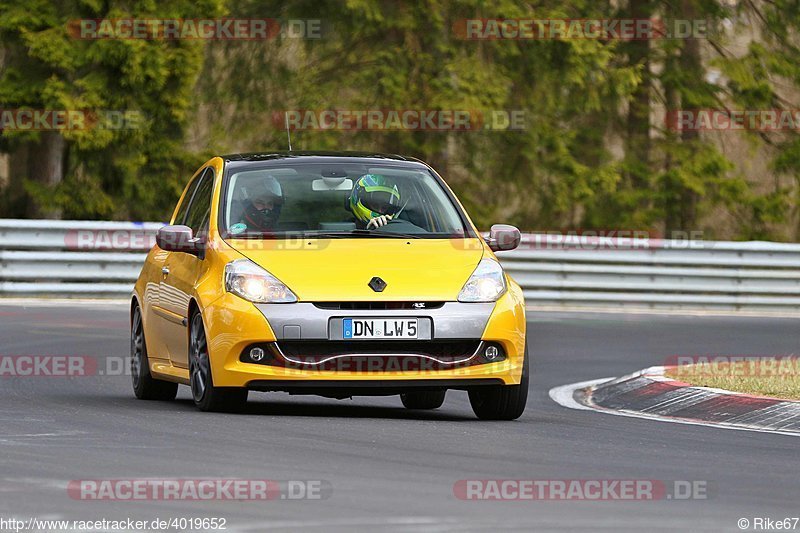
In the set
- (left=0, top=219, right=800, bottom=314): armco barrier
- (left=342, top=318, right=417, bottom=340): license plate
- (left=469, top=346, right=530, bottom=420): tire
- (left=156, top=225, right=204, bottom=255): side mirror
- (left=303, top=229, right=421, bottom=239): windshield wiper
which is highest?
(left=303, top=229, right=421, bottom=239): windshield wiper

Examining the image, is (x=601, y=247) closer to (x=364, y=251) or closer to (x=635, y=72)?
(x=635, y=72)

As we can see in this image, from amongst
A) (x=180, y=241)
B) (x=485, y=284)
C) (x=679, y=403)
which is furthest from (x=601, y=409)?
(x=180, y=241)

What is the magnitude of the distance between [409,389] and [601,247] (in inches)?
612

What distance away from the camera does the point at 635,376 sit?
14.0 meters

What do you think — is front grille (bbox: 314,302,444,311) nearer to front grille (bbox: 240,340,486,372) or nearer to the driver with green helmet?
front grille (bbox: 240,340,486,372)

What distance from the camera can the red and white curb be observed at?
11.6m

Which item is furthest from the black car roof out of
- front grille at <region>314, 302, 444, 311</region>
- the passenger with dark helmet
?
front grille at <region>314, 302, 444, 311</region>

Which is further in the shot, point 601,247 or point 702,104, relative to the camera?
point 702,104

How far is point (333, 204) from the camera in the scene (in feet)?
38.2

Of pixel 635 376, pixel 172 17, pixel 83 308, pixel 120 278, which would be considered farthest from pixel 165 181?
pixel 635 376

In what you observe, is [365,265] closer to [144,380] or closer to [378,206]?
[378,206]

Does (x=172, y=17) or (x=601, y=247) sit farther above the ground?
(x=172, y=17)

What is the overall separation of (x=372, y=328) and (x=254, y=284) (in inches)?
28.0

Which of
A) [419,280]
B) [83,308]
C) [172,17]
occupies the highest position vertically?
[172,17]
